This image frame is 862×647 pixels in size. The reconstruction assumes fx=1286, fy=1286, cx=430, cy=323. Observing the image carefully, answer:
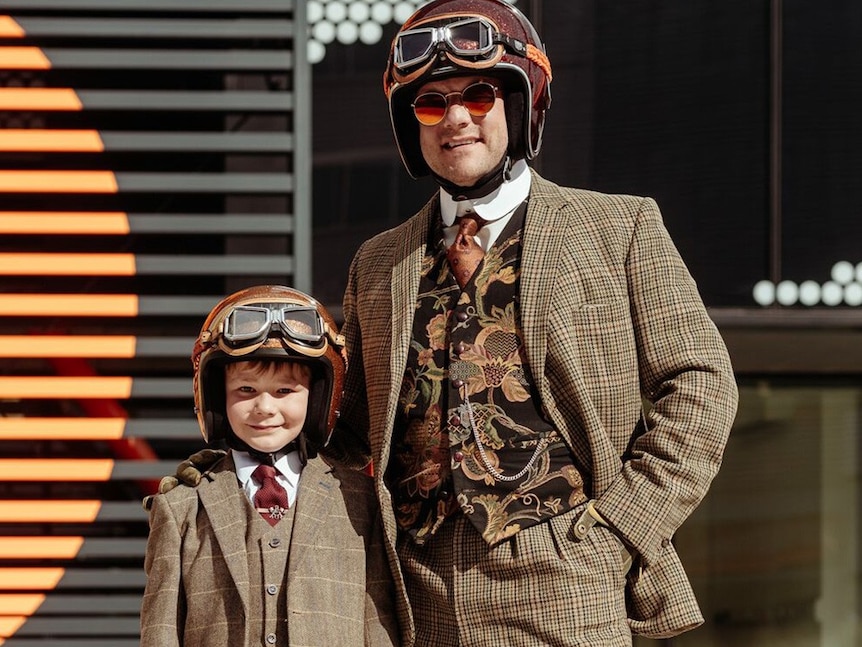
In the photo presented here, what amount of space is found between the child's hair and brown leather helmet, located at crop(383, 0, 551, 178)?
681 millimetres

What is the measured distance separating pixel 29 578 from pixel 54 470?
0.51 metres

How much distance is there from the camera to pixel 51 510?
596 cm

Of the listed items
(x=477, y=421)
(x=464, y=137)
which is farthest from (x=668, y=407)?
(x=464, y=137)

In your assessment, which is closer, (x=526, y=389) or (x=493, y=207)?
(x=526, y=389)

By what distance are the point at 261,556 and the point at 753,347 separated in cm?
336

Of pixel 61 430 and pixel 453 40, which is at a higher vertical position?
pixel 453 40

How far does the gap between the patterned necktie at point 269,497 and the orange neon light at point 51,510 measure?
306 cm

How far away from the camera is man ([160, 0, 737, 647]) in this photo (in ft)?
9.34

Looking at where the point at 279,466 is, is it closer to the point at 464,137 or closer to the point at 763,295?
the point at 464,137

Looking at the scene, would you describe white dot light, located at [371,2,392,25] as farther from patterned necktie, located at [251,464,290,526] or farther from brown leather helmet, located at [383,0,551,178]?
patterned necktie, located at [251,464,290,526]

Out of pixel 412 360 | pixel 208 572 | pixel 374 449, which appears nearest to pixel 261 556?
pixel 208 572

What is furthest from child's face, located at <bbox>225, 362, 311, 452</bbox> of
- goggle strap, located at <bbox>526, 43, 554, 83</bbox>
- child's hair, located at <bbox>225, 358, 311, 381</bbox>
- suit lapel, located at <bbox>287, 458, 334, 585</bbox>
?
goggle strap, located at <bbox>526, 43, 554, 83</bbox>

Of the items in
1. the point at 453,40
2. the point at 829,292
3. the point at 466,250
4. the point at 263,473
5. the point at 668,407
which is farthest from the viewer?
the point at 829,292

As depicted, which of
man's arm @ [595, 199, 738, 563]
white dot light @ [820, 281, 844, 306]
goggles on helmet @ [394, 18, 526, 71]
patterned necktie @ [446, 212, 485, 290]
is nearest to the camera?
man's arm @ [595, 199, 738, 563]
